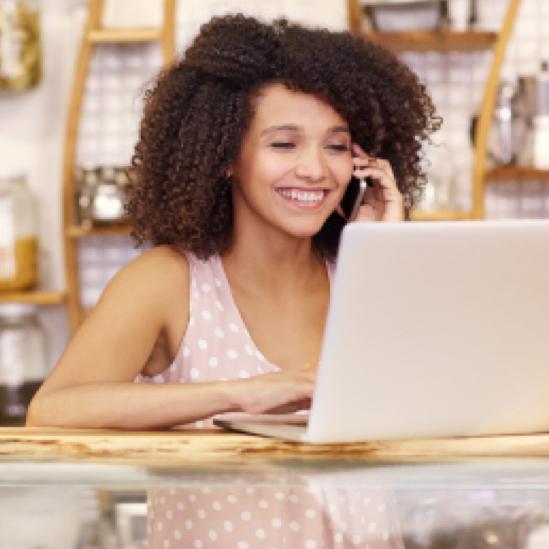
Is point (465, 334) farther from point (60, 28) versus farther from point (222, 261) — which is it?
point (60, 28)

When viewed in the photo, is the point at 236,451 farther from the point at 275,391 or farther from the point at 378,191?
the point at 378,191

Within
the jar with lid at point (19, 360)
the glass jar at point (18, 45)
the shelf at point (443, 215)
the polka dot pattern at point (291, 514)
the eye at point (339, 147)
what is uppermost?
the glass jar at point (18, 45)

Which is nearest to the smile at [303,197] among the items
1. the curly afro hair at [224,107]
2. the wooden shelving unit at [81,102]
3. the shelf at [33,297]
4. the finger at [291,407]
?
the curly afro hair at [224,107]

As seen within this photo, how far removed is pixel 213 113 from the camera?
5.13ft

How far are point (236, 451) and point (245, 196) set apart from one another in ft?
2.21

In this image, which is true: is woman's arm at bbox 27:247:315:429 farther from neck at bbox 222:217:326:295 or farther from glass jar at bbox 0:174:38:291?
glass jar at bbox 0:174:38:291

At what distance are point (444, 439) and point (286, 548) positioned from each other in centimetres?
18

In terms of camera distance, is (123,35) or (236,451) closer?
(236,451)

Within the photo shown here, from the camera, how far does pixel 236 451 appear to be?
3.12ft

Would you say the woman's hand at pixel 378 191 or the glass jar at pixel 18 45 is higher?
the glass jar at pixel 18 45

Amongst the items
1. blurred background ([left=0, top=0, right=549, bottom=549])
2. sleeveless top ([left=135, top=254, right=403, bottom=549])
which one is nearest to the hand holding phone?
sleeveless top ([left=135, top=254, right=403, bottom=549])

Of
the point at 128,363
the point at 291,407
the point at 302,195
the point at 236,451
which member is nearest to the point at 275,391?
the point at 291,407

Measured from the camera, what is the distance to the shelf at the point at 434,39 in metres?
3.47

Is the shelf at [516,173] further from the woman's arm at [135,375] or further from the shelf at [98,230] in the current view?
the woman's arm at [135,375]
